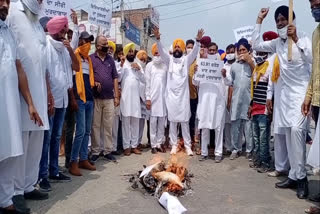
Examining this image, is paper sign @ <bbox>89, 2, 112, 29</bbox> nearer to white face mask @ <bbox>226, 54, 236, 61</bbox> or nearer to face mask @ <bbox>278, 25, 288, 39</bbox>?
white face mask @ <bbox>226, 54, 236, 61</bbox>

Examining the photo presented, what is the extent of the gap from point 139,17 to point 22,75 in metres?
32.0

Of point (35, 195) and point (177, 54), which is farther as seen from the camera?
point (177, 54)

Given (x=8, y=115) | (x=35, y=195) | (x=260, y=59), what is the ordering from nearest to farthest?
1. (x=8, y=115)
2. (x=35, y=195)
3. (x=260, y=59)

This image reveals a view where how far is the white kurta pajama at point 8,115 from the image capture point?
312cm

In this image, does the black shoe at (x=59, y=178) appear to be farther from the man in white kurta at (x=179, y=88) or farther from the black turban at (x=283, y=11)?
the black turban at (x=283, y=11)

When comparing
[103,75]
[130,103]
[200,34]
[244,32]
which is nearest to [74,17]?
[103,75]

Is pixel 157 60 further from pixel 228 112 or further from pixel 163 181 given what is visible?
pixel 163 181

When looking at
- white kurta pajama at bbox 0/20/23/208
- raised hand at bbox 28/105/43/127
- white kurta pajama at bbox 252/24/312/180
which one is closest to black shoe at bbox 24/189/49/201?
white kurta pajama at bbox 0/20/23/208

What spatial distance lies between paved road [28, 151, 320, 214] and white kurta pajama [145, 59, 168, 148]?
61.1 inches

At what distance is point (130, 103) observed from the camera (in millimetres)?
6645

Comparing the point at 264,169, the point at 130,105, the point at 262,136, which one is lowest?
the point at 264,169

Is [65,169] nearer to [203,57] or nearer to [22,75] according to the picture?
[22,75]

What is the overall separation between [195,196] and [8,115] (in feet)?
7.89

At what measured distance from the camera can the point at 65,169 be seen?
5367 millimetres
